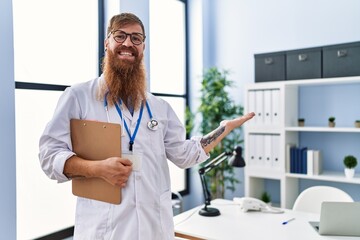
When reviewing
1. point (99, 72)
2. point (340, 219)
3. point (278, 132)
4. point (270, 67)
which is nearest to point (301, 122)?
point (278, 132)

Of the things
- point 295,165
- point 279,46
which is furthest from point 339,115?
point 279,46

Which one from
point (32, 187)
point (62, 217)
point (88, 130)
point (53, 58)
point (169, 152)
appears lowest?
point (62, 217)

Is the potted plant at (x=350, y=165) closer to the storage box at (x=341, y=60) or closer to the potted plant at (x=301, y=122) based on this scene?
the potted plant at (x=301, y=122)

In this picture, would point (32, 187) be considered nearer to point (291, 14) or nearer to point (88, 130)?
point (88, 130)

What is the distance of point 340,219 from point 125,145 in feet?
4.09

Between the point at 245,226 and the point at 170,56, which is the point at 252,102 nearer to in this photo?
the point at 170,56

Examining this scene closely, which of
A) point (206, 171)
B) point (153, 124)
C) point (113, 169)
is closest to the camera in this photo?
point (113, 169)

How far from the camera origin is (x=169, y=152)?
1.61 meters

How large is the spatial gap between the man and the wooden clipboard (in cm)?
4

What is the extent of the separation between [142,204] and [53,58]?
68.3 inches

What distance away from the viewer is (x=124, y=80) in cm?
150

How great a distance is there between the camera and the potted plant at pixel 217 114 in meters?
3.54

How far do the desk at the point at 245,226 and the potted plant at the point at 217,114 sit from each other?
1.19 meters

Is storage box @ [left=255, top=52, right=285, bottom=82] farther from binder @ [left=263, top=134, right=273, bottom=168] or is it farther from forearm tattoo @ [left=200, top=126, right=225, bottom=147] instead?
forearm tattoo @ [left=200, top=126, right=225, bottom=147]
